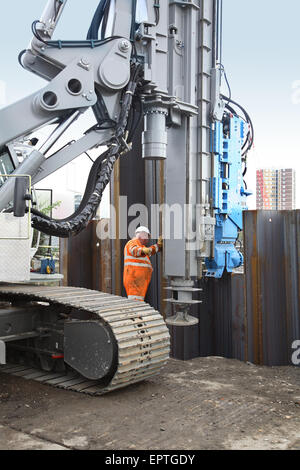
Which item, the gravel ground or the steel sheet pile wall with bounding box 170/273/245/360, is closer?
the gravel ground

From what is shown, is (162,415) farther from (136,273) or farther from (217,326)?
(217,326)

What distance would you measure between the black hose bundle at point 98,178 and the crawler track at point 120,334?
27.1 inches

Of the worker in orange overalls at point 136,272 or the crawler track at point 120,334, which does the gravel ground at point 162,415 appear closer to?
the crawler track at point 120,334

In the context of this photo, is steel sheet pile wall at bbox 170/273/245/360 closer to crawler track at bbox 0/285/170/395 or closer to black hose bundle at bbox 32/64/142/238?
crawler track at bbox 0/285/170/395

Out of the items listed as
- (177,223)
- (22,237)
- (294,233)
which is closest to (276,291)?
(294,233)

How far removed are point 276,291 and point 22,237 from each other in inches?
131

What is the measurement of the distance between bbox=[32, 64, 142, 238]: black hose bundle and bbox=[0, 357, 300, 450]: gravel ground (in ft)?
5.42

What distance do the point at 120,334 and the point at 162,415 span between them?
2.65 ft

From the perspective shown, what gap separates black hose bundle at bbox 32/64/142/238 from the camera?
5371 millimetres

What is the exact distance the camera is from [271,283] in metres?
6.47

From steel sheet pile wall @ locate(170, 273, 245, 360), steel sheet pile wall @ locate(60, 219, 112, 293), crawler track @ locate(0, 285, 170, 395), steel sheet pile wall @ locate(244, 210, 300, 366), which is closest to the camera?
crawler track @ locate(0, 285, 170, 395)

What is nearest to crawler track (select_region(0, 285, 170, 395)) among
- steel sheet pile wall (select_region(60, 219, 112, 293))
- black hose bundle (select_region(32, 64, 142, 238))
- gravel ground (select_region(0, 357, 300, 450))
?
gravel ground (select_region(0, 357, 300, 450))
